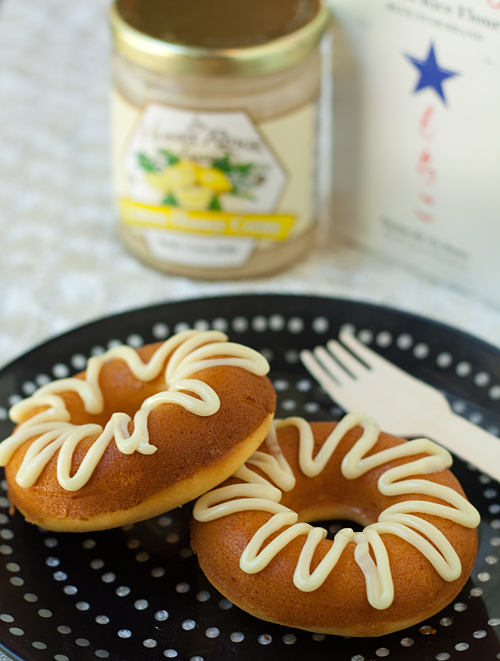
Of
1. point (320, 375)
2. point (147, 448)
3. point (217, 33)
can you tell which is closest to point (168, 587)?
point (147, 448)

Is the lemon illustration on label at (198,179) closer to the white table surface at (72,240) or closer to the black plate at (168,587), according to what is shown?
the white table surface at (72,240)

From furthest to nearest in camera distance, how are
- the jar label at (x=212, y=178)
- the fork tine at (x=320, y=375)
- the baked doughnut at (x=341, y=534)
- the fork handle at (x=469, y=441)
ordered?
the jar label at (x=212, y=178) < the fork tine at (x=320, y=375) < the fork handle at (x=469, y=441) < the baked doughnut at (x=341, y=534)

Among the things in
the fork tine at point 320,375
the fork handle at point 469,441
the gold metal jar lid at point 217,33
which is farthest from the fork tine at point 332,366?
the gold metal jar lid at point 217,33

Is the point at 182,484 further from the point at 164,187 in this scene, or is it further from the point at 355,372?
the point at 164,187

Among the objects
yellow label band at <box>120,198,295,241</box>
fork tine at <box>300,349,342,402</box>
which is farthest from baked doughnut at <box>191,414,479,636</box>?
yellow label band at <box>120,198,295,241</box>

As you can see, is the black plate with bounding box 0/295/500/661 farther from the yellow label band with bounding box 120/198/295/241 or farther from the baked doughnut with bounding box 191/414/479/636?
the yellow label band with bounding box 120/198/295/241

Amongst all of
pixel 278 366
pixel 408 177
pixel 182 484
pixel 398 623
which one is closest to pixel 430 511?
pixel 398 623

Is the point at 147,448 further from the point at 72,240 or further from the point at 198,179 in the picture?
the point at 72,240
